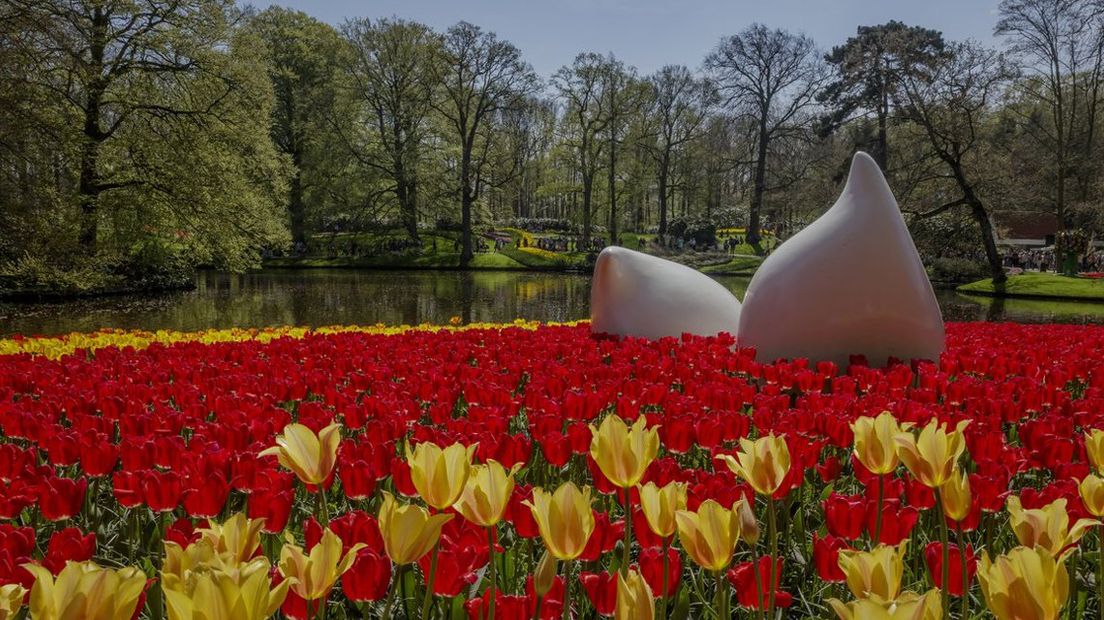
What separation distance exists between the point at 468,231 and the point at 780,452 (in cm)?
4039

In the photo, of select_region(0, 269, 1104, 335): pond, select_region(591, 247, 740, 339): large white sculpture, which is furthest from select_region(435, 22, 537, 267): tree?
select_region(591, 247, 740, 339): large white sculpture

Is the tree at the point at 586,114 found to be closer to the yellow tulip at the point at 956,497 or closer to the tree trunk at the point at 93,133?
the tree trunk at the point at 93,133

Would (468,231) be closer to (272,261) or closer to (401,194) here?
(401,194)

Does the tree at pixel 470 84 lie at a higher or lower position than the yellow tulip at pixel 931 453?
higher

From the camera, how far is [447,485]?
4.57ft

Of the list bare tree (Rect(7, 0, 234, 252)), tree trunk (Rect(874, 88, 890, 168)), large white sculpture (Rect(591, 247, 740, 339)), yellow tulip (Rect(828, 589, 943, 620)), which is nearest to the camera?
yellow tulip (Rect(828, 589, 943, 620))

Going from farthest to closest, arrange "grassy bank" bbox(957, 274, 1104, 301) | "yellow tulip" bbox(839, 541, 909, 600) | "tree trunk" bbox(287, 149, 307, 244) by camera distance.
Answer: "tree trunk" bbox(287, 149, 307, 244) < "grassy bank" bbox(957, 274, 1104, 301) < "yellow tulip" bbox(839, 541, 909, 600)

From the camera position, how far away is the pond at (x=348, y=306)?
18.6 m

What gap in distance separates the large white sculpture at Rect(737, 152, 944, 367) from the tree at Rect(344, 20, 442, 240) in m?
36.7

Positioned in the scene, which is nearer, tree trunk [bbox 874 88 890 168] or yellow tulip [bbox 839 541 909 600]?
yellow tulip [bbox 839 541 909 600]

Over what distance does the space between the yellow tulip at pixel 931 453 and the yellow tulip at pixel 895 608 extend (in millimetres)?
642

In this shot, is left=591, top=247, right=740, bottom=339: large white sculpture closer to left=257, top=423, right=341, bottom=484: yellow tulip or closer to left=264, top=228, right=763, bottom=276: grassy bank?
left=257, top=423, right=341, bottom=484: yellow tulip

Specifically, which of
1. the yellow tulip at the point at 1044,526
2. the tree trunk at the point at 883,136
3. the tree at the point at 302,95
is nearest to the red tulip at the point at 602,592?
the yellow tulip at the point at 1044,526

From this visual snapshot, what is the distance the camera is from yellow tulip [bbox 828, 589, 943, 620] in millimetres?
866
